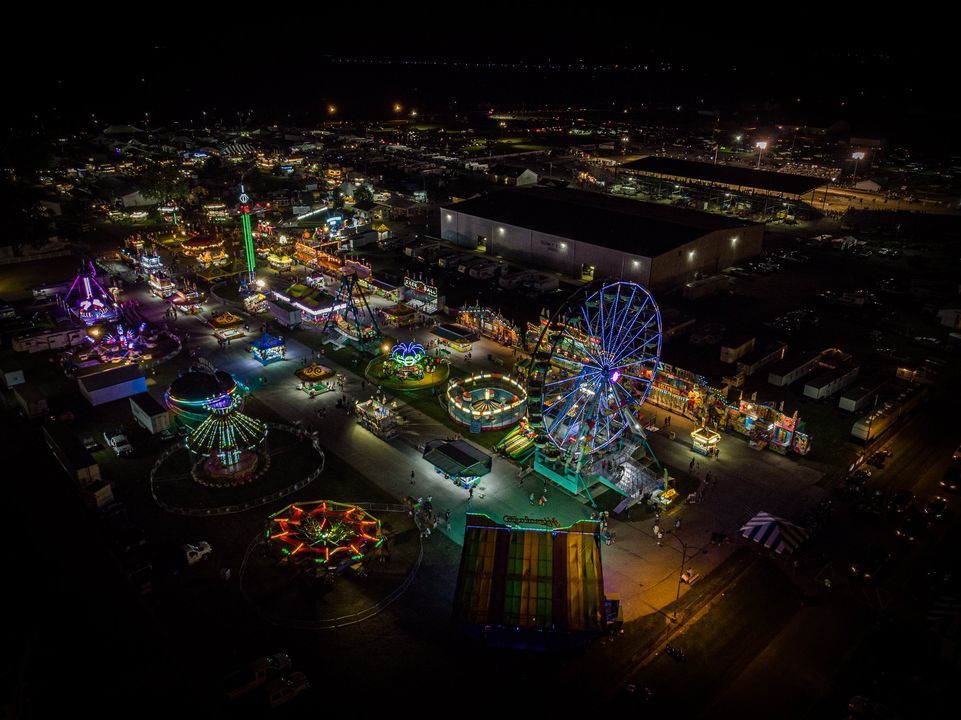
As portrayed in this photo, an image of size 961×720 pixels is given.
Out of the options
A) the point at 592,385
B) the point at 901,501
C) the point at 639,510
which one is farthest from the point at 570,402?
the point at 901,501

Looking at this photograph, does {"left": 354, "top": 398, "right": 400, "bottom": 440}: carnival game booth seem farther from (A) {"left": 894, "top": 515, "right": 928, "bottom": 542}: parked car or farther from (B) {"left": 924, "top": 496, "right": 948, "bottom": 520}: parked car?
(B) {"left": 924, "top": 496, "right": 948, "bottom": 520}: parked car

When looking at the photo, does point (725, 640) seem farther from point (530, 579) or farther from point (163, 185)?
point (163, 185)

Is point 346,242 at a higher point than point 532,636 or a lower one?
lower

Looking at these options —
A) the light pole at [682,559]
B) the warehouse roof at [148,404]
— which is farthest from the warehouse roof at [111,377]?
the light pole at [682,559]

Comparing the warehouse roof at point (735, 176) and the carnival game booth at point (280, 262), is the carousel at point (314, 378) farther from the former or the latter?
the warehouse roof at point (735, 176)

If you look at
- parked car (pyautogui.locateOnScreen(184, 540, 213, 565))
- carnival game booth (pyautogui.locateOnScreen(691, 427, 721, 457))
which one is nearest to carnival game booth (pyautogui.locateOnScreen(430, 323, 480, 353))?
carnival game booth (pyautogui.locateOnScreen(691, 427, 721, 457))

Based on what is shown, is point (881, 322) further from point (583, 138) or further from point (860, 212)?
point (583, 138)

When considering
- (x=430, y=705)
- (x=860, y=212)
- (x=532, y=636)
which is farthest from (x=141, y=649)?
(x=860, y=212)
